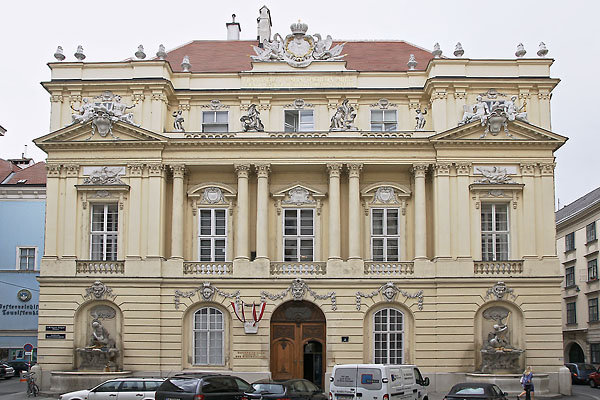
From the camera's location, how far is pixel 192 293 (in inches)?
1414

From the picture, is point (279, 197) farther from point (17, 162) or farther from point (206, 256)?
point (17, 162)

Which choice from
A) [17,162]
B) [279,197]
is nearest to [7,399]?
[279,197]

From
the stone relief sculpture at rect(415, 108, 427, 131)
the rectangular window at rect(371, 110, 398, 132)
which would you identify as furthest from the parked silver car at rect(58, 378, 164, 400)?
the stone relief sculpture at rect(415, 108, 427, 131)

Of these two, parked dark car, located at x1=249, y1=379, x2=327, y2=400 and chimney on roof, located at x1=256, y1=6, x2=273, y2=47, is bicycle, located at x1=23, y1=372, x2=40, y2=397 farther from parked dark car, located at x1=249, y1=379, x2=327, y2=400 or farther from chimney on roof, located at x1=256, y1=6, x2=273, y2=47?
chimney on roof, located at x1=256, y1=6, x2=273, y2=47

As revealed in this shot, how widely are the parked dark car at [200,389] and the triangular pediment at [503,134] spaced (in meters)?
17.0

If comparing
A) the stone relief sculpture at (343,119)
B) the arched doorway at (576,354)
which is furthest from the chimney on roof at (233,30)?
the arched doorway at (576,354)

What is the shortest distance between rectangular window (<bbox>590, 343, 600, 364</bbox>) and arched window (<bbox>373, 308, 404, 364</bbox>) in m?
20.0

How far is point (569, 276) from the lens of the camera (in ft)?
183

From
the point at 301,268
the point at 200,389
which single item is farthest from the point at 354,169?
the point at 200,389

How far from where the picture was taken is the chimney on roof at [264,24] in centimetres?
4675

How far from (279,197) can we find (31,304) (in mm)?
23267

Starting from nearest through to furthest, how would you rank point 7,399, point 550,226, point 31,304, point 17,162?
point 7,399, point 550,226, point 31,304, point 17,162

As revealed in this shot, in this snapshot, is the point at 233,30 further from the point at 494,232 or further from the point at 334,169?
the point at 494,232

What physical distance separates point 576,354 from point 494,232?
915 inches
